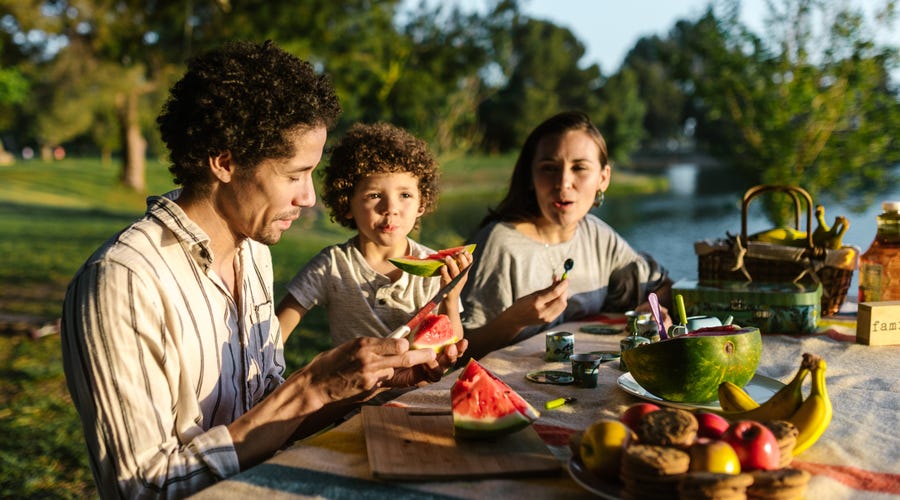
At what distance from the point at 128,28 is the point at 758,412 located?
40.9 ft

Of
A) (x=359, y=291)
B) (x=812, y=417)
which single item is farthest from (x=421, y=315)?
(x=812, y=417)

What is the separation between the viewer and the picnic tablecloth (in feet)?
5.14

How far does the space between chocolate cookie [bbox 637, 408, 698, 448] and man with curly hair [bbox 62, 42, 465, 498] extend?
2.35 ft

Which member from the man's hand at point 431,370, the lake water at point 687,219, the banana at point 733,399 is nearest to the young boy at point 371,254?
the man's hand at point 431,370

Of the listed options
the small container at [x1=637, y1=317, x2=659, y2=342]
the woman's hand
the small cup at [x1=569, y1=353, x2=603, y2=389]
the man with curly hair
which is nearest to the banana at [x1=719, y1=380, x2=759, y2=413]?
the small cup at [x1=569, y1=353, x2=603, y2=389]

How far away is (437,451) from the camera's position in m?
1.73

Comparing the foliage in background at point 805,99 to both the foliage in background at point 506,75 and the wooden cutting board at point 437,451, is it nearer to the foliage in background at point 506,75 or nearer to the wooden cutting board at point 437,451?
the foliage in background at point 506,75

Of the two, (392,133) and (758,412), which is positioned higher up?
(392,133)

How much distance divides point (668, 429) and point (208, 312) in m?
1.37

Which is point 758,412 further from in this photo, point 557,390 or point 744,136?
point 744,136

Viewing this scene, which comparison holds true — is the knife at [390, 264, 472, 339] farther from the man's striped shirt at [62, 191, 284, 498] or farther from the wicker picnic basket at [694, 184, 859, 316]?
the wicker picnic basket at [694, 184, 859, 316]

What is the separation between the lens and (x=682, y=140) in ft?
87.4

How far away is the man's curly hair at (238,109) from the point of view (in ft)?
6.97

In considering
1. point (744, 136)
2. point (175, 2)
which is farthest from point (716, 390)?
point (175, 2)
